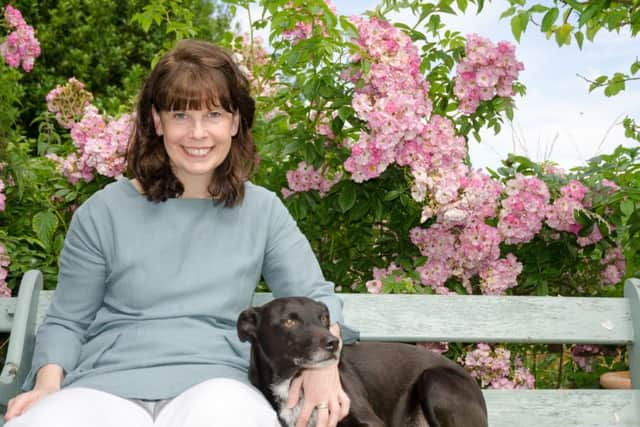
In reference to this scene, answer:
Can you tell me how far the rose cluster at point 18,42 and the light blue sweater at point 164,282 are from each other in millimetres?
2300

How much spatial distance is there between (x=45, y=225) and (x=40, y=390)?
1.61 m

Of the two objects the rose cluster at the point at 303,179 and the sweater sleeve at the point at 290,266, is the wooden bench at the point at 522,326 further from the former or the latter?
the rose cluster at the point at 303,179

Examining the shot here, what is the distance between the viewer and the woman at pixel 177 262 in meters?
2.42

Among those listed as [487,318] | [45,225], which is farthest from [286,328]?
[45,225]

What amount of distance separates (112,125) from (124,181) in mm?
1169

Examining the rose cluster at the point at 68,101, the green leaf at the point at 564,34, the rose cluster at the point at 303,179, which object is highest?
the green leaf at the point at 564,34

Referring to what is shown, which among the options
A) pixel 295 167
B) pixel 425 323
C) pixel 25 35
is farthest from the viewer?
pixel 25 35

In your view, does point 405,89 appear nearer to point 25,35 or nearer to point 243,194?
point 243,194

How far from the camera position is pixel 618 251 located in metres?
4.16

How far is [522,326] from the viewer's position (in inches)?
128

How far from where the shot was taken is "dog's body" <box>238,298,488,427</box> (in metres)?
2.49

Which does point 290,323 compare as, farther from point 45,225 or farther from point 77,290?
point 45,225

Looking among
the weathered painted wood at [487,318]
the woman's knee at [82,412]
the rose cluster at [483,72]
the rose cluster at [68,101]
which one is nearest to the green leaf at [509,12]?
the rose cluster at [483,72]

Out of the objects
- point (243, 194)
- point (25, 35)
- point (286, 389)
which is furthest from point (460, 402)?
point (25, 35)
